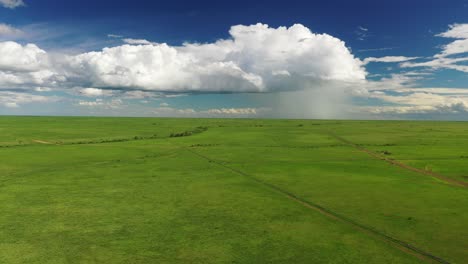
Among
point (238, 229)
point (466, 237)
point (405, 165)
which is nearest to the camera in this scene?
point (466, 237)

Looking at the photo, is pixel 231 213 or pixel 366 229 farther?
pixel 231 213

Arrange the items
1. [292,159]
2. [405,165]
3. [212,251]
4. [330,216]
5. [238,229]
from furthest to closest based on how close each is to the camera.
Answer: [292,159] < [405,165] < [330,216] < [238,229] < [212,251]

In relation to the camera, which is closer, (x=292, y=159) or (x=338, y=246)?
(x=338, y=246)

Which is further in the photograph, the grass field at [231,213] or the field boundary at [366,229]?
the grass field at [231,213]

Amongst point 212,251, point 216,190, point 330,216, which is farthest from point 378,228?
point 216,190

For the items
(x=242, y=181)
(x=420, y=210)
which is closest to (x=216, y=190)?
(x=242, y=181)

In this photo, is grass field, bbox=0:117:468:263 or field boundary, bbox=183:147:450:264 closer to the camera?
field boundary, bbox=183:147:450:264

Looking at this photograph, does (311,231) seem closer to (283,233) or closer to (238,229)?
(283,233)

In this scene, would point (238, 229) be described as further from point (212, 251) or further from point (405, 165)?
point (405, 165)

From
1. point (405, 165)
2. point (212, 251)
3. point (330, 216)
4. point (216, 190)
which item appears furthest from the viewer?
point (405, 165)
